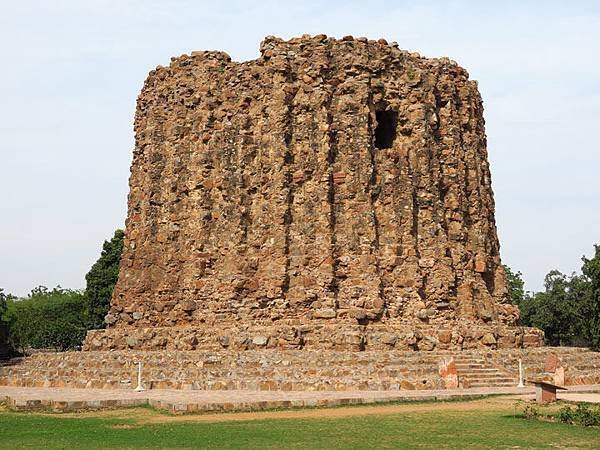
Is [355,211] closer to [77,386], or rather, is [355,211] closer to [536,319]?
[77,386]

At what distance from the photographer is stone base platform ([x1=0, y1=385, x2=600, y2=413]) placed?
16078mm

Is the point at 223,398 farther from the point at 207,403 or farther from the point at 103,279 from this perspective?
the point at 103,279

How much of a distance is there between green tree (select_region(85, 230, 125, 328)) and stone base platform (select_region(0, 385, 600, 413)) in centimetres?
2013

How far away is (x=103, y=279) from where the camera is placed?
4091cm

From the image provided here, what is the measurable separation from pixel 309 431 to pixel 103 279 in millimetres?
29421

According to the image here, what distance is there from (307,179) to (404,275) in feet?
12.1

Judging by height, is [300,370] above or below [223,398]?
above

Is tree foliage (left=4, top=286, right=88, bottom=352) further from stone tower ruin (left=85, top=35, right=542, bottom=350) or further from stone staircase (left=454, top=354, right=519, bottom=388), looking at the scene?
stone staircase (left=454, top=354, right=519, bottom=388)

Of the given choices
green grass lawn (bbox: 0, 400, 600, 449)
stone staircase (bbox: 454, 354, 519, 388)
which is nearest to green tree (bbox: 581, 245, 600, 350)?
stone staircase (bbox: 454, 354, 519, 388)

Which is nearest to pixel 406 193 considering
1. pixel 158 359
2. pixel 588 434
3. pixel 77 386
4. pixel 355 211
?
pixel 355 211

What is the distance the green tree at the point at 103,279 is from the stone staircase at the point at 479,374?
21586 mm

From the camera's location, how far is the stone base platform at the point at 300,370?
20141 millimetres

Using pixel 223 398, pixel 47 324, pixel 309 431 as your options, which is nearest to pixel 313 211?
pixel 223 398

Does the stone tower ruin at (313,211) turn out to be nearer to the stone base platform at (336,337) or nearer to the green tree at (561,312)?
the stone base platform at (336,337)
